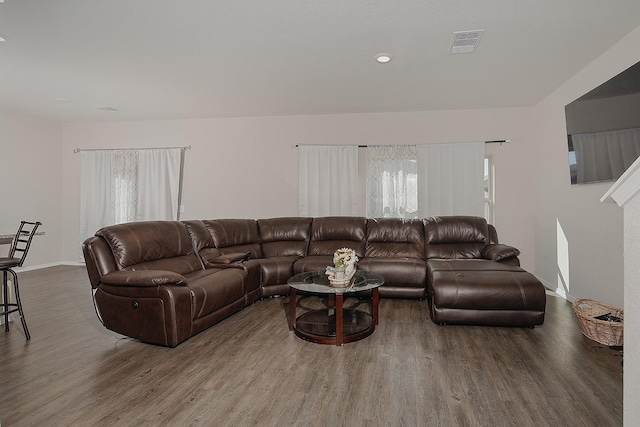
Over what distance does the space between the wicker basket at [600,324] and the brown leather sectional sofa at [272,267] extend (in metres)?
0.31

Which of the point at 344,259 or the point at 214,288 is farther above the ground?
the point at 344,259

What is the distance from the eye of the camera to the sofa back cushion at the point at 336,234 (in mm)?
4574

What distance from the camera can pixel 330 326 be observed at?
302 centimetres

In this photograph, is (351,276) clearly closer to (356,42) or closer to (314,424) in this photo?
(314,424)

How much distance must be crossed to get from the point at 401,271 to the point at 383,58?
2.25m

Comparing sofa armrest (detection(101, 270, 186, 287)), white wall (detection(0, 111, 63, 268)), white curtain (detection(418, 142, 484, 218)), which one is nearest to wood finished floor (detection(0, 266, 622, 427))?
sofa armrest (detection(101, 270, 186, 287))

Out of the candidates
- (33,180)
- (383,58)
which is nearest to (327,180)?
(383,58)

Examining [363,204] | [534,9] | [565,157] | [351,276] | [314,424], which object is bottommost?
[314,424]

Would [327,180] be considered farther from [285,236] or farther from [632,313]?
[632,313]

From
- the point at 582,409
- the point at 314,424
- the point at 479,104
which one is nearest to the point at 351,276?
the point at 314,424

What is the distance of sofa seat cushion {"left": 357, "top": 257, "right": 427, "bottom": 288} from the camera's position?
3.84m

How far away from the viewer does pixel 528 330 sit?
301 cm

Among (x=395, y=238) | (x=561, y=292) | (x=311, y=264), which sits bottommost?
(x=561, y=292)

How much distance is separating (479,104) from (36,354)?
5.64m
